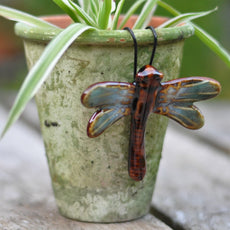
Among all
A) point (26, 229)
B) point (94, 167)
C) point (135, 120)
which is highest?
point (135, 120)

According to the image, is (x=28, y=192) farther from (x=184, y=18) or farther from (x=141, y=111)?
(x=184, y=18)

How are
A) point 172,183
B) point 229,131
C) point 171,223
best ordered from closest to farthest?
point 171,223
point 172,183
point 229,131

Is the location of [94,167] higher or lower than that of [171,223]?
higher

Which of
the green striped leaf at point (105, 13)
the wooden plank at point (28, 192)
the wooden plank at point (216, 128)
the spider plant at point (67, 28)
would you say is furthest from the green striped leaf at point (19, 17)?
the wooden plank at point (216, 128)

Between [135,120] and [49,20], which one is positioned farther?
[49,20]

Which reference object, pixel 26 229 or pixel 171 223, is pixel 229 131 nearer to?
pixel 171 223

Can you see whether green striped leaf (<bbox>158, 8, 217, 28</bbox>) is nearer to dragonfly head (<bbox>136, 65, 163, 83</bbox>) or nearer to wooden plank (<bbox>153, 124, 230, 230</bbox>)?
dragonfly head (<bbox>136, 65, 163, 83</bbox>)

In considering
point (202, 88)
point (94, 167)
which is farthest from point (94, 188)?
point (202, 88)
